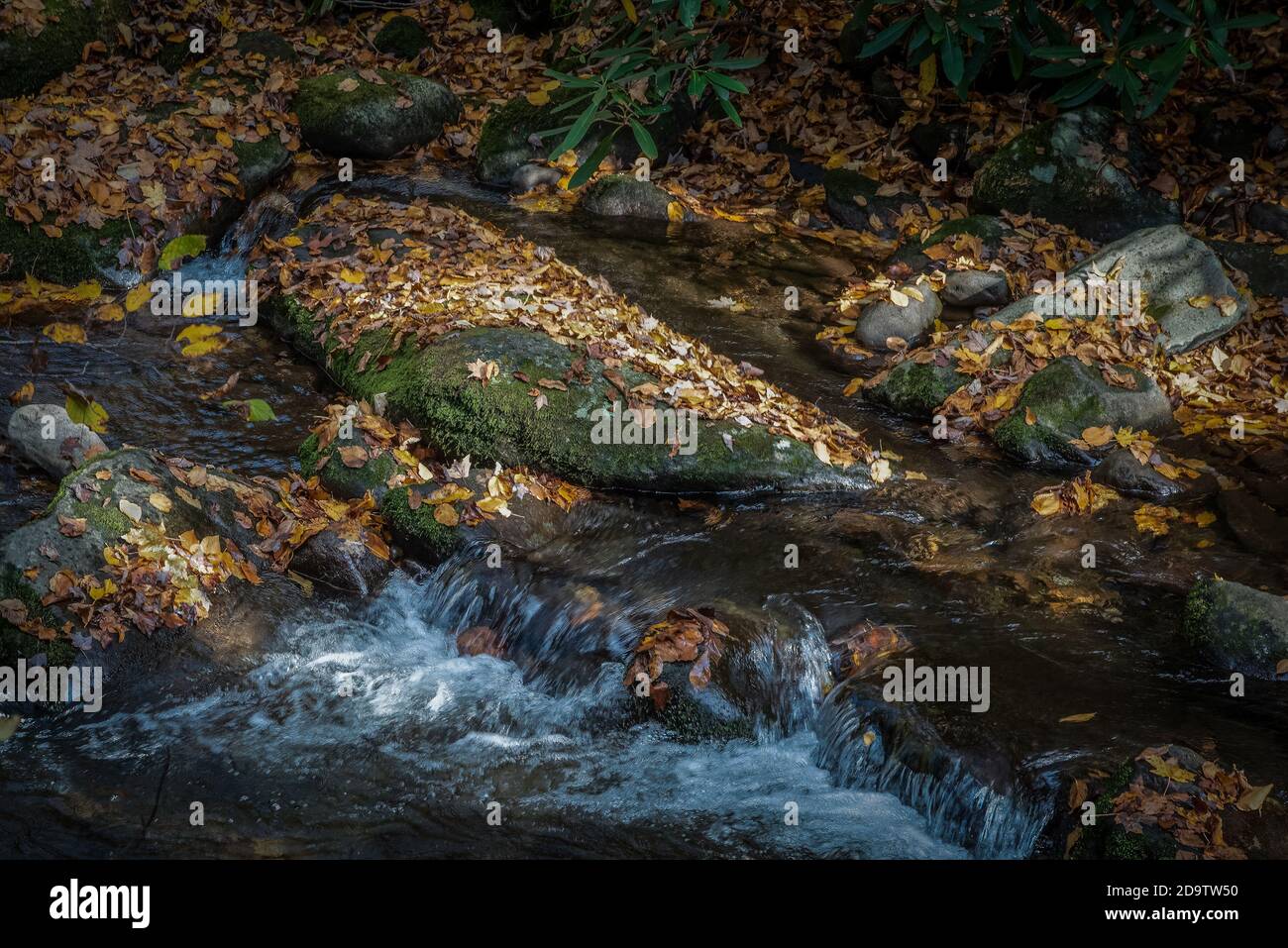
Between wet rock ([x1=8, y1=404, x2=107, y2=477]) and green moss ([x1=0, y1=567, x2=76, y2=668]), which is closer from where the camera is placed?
green moss ([x1=0, y1=567, x2=76, y2=668])

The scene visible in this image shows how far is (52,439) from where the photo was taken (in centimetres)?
604

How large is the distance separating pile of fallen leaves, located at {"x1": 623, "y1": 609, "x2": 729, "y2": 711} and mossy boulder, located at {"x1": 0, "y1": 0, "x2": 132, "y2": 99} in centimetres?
922

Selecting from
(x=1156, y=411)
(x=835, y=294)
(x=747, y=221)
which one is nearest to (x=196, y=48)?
(x=747, y=221)

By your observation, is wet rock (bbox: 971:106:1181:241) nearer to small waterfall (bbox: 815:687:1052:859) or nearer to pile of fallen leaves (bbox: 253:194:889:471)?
pile of fallen leaves (bbox: 253:194:889:471)

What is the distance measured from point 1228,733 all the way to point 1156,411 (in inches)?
125

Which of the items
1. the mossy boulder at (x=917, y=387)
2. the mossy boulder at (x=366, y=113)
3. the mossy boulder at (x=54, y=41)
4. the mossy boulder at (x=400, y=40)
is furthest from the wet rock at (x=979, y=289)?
the mossy boulder at (x=54, y=41)

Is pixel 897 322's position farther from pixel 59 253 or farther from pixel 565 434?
pixel 59 253

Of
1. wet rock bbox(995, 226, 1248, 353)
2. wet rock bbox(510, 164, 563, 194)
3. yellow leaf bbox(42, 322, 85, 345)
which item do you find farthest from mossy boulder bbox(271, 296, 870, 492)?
wet rock bbox(510, 164, 563, 194)

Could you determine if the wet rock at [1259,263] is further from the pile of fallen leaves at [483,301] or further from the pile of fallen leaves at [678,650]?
the pile of fallen leaves at [678,650]

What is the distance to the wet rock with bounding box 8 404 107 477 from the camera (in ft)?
19.6

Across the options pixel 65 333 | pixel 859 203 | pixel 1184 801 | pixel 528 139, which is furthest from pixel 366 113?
→ pixel 1184 801

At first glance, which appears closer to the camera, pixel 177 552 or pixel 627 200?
pixel 177 552

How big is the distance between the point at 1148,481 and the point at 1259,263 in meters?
3.39

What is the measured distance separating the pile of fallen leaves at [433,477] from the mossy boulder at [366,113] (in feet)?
16.3
